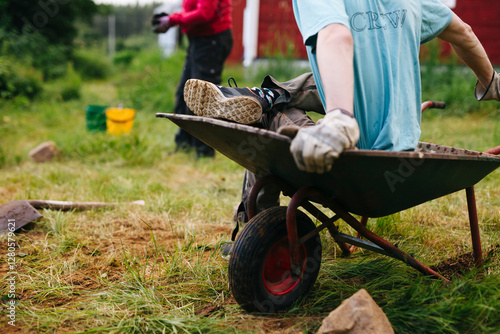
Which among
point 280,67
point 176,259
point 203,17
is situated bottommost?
point 176,259

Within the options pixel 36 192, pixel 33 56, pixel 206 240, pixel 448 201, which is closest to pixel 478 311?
pixel 206 240

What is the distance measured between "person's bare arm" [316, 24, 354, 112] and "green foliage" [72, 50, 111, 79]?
11992 mm

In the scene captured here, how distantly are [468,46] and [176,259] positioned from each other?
160 cm

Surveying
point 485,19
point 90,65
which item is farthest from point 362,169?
point 90,65

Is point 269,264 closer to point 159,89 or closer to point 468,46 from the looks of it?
point 468,46

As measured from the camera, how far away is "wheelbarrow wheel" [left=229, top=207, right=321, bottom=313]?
1517mm

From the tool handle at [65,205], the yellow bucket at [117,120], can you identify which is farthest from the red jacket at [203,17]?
the tool handle at [65,205]

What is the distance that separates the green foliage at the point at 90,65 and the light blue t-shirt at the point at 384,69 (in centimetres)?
1184

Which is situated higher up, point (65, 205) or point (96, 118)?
point (96, 118)

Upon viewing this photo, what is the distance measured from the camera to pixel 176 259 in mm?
2047

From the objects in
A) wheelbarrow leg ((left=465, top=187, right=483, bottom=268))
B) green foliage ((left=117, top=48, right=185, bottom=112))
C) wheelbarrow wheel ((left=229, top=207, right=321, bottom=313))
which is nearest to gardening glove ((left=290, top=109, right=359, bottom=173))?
wheelbarrow wheel ((left=229, top=207, right=321, bottom=313))

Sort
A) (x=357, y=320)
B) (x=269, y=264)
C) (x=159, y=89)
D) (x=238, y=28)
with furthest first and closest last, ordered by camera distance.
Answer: (x=238, y=28), (x=159, y=89), (x=269, y=264), (x=357, y=320)

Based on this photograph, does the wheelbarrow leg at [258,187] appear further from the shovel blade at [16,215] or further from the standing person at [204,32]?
the standing person at [204,32]

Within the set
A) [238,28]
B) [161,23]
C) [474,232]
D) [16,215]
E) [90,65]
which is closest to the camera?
[474,232]
